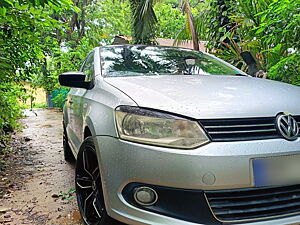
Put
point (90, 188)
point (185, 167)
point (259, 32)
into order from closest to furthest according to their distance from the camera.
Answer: point (185, 167) < point (90, 188) < point (259, 32)

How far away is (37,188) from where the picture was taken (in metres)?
3.39

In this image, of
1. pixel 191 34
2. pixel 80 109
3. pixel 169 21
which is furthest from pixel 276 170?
pixel 169 21

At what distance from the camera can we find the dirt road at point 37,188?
104 inches

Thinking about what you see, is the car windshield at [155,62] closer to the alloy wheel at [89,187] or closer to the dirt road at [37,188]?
the alloy wheel at [89,187]

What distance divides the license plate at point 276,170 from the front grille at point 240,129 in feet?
0.43

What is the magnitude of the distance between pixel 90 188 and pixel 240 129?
4.17ft

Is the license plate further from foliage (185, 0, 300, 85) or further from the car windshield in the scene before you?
foliage (185, 0, 300, 85)

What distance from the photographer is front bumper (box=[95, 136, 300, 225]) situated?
150 cm

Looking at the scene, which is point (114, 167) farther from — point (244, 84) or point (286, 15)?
point (286, 15)

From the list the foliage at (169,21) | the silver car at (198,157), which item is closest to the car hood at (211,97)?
the silver car at (198,157)

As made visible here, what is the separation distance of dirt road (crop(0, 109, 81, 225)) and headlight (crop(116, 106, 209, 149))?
132cm

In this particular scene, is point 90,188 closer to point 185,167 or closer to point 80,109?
point 80,109

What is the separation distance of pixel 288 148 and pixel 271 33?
260 centimetres

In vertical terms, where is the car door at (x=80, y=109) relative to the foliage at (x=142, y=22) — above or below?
below
